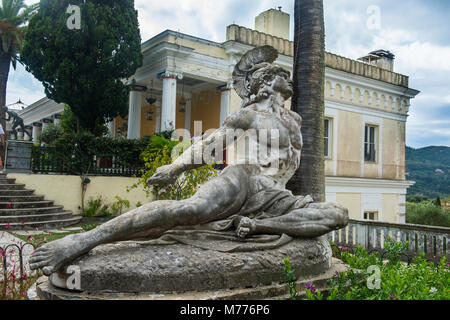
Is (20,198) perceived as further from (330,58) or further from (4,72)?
(330,58)

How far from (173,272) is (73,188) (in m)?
9.65

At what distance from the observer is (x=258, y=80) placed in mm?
3684

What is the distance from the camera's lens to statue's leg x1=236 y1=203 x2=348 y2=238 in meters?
3.11

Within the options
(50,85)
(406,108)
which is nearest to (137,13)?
(50,85)

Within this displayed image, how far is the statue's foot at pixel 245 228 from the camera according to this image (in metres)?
3.02

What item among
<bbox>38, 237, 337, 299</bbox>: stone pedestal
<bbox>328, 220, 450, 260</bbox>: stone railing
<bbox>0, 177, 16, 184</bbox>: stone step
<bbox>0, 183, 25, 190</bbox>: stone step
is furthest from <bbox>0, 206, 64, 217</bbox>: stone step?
<bbox>38, 237, 337, 299</bbox>: stone pedestal

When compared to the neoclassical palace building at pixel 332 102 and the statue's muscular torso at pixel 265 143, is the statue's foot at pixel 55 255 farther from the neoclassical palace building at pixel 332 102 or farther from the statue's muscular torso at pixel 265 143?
the neoclassical palace building at pixel 332 102

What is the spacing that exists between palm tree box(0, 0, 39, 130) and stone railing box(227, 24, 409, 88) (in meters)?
11.9

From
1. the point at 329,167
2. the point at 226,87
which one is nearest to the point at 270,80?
the point at 226,87

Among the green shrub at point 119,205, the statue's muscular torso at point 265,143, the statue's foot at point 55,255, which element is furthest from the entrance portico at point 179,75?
the statue's foot at point 55,255

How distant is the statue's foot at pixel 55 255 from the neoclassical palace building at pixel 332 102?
10781 mm

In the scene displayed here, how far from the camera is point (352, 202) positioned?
57.7ft
